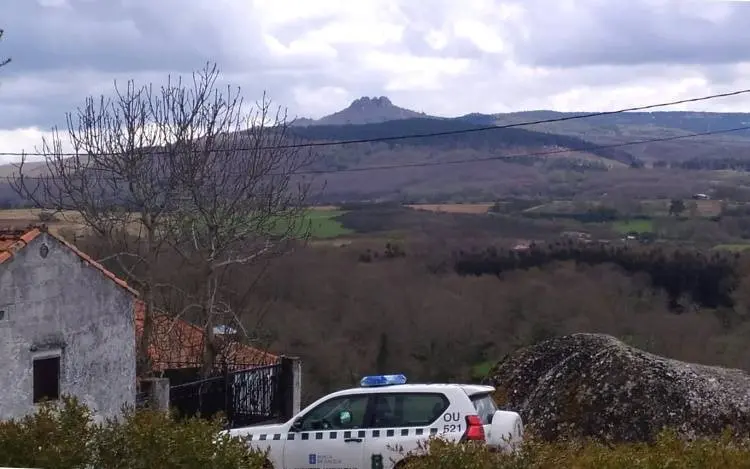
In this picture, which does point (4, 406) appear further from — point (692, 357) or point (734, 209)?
point (734, 209)

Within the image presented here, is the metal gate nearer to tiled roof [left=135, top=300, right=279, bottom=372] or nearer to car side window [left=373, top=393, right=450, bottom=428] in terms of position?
tiled roof [left=135, top=300, right=279, bottom=372]

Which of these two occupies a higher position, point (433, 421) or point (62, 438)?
point (62, 438)

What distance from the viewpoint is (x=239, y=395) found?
57.1ft

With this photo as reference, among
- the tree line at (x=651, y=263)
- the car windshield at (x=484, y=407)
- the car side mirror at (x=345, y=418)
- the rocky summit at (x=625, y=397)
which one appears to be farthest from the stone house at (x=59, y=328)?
the tree line at (x=651, y=263)

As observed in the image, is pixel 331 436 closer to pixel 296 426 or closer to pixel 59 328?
pixel 296 426

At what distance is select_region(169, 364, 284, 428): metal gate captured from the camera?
53.7 feet

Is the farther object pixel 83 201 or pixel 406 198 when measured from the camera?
pixel 406 198

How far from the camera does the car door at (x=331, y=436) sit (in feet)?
32.7

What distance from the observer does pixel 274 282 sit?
38.6m

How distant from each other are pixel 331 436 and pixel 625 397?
14.0 ft

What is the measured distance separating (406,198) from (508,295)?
2986 cm

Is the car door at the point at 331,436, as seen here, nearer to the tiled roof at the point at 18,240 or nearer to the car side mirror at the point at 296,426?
the car side mirror at the point at 296,426

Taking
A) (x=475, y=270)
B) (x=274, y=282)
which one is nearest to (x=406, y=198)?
(x=475, y=270)

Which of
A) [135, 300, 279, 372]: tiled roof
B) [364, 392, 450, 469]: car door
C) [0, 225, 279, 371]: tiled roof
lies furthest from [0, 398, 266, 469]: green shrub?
[135, 300, 279, 372]: tiled roof
